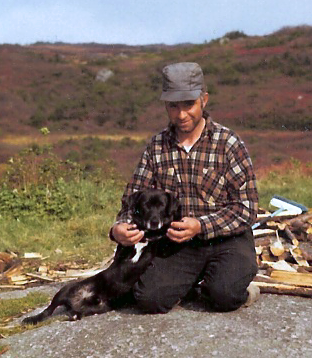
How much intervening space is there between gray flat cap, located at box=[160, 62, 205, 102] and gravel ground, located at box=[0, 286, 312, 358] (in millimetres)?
1583

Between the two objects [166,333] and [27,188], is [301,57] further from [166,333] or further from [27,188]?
[166,333]

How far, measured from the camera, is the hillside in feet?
92.1

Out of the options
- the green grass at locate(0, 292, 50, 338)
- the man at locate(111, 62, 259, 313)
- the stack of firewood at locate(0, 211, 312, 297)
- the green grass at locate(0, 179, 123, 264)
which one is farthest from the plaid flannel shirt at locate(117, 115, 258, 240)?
the green grass at locate(0, 179, 123, 264)

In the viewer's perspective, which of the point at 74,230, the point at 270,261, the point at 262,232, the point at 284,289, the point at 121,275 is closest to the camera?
the point at 121,275

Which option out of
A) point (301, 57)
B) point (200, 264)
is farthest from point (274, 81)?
point (200, 264)

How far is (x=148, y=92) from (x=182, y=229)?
31977mm

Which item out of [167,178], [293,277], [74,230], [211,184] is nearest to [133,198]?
[167,178]

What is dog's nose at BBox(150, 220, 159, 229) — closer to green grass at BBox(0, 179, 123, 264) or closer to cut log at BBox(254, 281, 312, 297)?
cut log at BBox(254, 281, 312, 297)

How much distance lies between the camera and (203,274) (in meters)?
5.44

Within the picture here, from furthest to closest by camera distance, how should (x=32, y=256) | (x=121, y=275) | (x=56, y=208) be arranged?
(x=56, y=208), (x=32, y=256), (x=121, y=275)

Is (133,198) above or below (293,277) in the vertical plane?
above

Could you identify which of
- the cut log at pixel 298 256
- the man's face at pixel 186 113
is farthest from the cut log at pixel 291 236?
the man's face at pixel 186 113

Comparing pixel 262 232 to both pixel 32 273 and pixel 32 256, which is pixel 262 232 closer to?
pixel 32 273

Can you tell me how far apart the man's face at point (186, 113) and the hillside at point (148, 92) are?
15.6m
